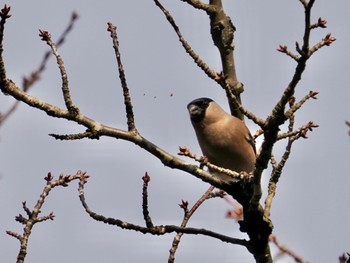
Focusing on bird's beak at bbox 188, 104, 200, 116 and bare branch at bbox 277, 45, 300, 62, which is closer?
bare branch at bbox 277, 45, 300, 62

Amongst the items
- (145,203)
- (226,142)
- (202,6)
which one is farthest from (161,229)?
(202,6)

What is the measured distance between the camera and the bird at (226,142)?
5590 mm

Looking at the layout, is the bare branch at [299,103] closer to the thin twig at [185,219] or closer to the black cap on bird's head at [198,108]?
the thin twig at [185,219]

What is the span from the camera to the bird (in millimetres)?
5590

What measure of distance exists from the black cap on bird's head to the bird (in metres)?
0.05

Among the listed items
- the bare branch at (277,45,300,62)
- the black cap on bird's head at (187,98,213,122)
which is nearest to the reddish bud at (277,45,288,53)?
the bare branch at (277,45,300,62)

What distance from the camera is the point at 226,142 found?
18.4 feet

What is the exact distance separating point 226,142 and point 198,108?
61 cm

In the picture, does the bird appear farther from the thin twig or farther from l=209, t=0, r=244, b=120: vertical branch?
l=209, t=0, r=244, b=120: vertical branch

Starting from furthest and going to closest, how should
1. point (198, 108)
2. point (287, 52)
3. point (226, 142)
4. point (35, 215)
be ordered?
point (198, 108)
point (226, 142)
point (35, 215)
point (287, 52)

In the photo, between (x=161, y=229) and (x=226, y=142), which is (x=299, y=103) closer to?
(x=161, y=229)

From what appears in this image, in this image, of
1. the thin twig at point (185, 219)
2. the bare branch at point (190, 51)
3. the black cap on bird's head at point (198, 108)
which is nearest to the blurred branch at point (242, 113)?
the bare branch at point (190, 51)

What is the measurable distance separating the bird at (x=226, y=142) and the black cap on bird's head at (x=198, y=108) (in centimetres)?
5

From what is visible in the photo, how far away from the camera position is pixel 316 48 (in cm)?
325
